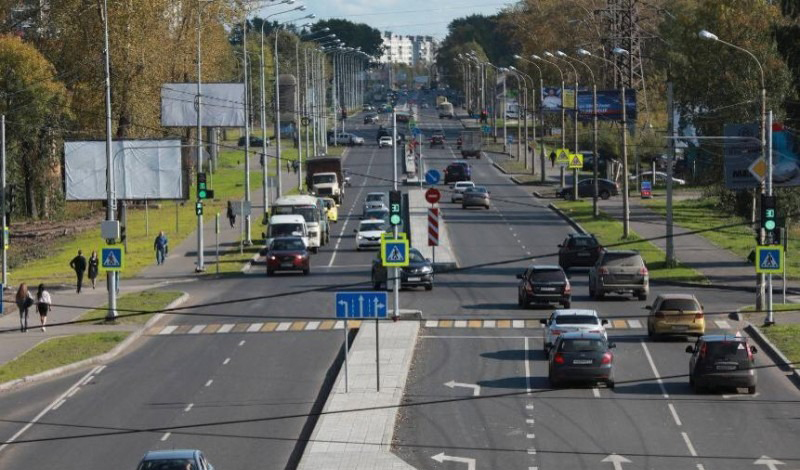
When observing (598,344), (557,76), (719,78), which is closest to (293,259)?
(598,344)

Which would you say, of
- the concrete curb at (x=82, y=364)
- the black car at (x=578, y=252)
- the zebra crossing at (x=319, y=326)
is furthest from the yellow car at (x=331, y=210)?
the zebra crossing at (x=319, y=326)

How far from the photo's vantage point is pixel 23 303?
151 ft

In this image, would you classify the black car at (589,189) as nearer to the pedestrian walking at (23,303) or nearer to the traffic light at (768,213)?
the pedestrian walking at (23,303)

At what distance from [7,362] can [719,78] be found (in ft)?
178

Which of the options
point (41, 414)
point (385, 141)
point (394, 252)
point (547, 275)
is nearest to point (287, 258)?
point (547, 275)

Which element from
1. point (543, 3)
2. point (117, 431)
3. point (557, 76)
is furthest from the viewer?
point (543, 3)

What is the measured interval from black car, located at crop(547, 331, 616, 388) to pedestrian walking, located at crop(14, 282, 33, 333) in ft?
60.9

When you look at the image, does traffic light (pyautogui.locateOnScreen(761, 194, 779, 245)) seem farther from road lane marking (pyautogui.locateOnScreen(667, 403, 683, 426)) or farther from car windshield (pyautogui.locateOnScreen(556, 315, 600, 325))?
road lane marking (pyautogui.locateOnScreen(667, 403, 683, 426))

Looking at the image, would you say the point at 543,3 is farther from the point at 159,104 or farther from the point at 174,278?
the point at 174,278

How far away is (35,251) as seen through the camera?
246 feet

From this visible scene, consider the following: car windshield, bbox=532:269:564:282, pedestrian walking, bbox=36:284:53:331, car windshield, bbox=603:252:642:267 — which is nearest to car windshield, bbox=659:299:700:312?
car windshield, bbox=532:269:564:282

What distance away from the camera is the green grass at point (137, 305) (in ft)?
160

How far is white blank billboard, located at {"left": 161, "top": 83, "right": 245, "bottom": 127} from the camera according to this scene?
9200 centimetres

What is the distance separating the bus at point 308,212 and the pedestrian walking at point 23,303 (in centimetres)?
2453
